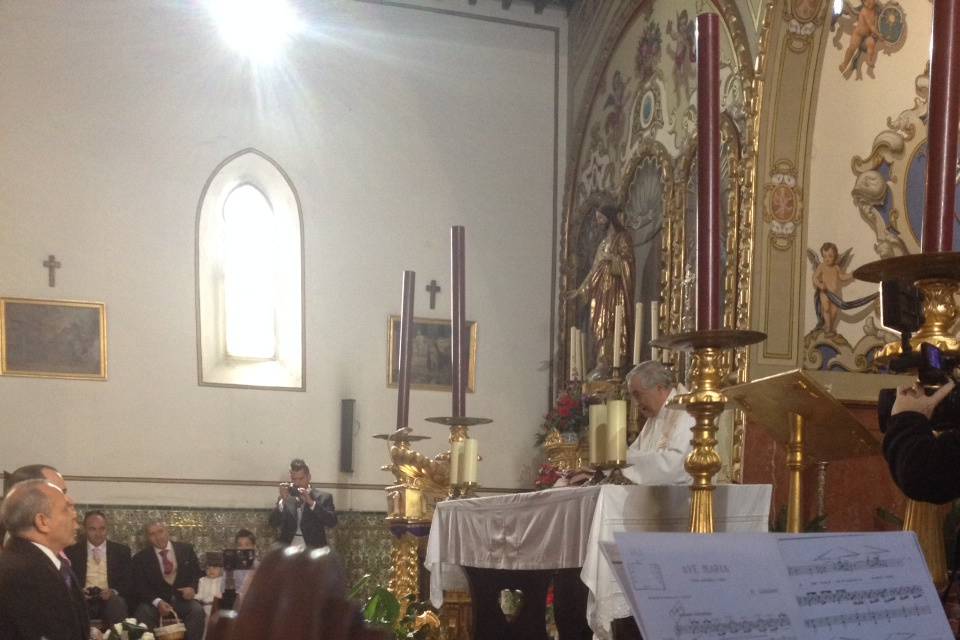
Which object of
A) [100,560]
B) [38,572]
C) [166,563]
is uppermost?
[38,572]

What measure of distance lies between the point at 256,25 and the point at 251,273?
279 cm

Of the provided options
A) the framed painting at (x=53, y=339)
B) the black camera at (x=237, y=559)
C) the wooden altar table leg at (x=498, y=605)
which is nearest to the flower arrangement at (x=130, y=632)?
the wooden altar table leg at (x=498, y=605)

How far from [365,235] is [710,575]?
11.3 metres

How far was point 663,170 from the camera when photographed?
417 inches

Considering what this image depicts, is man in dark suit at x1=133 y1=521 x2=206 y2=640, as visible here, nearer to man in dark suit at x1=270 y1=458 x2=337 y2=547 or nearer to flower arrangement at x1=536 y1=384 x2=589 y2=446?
man in dark suit at x1=270 y1=458 x2=337 y2=547

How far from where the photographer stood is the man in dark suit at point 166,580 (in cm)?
1034

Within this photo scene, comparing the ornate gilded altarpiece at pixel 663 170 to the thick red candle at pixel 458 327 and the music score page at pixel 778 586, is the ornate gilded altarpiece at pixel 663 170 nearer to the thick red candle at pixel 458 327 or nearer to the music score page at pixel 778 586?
the thick red candle at pixel 458 327

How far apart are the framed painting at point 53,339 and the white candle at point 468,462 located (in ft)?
22.7

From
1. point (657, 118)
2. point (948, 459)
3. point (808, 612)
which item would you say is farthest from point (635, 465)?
point (657, 118)

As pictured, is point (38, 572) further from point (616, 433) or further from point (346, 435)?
point (346, 435)

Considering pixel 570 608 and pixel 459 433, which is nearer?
pixel 570 608

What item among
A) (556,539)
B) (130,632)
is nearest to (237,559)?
Answer: (130,632)

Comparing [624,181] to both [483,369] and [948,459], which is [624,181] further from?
[948,459]

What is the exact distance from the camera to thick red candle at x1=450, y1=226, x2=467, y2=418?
652 centimetres
